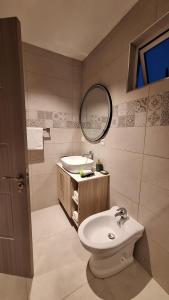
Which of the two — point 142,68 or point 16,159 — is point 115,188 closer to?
point 16,159

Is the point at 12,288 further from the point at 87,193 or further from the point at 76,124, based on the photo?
the point at 76,124

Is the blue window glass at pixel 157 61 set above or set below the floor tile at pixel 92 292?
above

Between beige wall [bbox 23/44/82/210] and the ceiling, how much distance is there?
0.25 m

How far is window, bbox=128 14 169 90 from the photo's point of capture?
1081 millimetres

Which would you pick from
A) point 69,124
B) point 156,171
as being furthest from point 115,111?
point 69,124

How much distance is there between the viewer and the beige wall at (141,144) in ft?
3.41

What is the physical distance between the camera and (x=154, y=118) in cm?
108

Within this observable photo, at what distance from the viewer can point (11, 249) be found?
1139 mm

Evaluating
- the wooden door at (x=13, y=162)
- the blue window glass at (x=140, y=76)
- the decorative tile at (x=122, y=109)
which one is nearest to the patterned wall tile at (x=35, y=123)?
the wooden door at (x=13, y=162)

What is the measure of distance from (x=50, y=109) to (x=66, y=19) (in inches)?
39.7

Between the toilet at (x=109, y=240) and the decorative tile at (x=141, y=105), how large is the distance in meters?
1.06

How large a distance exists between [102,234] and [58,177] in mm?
1051

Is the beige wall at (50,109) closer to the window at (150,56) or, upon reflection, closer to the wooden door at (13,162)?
the wooden door at (13,162)

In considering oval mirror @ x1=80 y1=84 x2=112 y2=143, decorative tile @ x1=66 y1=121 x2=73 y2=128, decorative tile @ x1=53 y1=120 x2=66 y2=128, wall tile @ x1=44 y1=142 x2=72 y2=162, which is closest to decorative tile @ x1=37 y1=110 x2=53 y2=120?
decorative tile @ x1=53 y1=120 x2=66 y2=128
